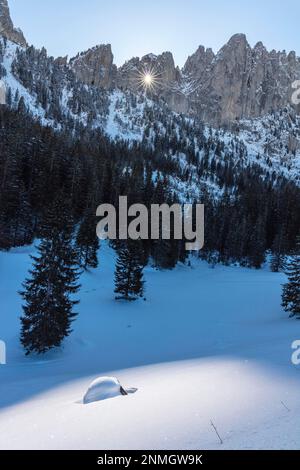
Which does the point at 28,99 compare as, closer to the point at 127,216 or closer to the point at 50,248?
the point at 127,216

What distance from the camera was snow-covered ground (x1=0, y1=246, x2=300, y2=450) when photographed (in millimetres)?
4874

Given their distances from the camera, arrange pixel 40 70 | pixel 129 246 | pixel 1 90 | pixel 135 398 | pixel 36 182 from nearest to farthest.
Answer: pixel 135 398, pixel 129 246, pixel 36 182, pixel 1 90, pixel 40 70

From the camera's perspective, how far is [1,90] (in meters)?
149

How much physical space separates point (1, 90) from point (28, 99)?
2041cm

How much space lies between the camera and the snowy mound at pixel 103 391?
7.84 m

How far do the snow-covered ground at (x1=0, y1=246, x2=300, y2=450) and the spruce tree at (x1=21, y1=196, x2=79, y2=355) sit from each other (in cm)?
113

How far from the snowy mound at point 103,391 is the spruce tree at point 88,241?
36.4m

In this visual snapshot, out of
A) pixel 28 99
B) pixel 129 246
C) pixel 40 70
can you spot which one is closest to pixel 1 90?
pixel 28 99
